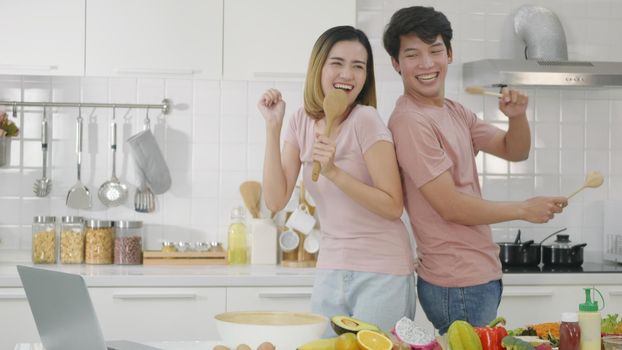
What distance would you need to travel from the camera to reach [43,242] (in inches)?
161

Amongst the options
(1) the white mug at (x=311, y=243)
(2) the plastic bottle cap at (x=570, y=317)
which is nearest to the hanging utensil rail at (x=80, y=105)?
(1) the white mug at (x=311, y=243)

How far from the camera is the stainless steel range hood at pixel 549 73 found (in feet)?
13.6

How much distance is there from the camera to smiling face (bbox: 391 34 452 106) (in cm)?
272

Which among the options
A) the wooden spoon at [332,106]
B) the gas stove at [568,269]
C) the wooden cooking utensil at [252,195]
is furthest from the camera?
the wooden cooking utensil at [252,195]

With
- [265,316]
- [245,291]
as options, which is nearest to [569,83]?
A: [245,291]

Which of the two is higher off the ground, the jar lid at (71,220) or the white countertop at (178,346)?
the jar lid at (71,220)

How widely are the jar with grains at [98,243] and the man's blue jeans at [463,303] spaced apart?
6.03 feet

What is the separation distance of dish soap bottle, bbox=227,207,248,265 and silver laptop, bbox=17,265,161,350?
2.14 m

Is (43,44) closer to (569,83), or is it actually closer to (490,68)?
(490,68)

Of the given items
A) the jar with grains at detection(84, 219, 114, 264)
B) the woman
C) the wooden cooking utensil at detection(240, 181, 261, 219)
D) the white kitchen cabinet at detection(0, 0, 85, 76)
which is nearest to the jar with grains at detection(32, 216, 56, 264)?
the jar with grains at detection(84, 219, 114, 264)

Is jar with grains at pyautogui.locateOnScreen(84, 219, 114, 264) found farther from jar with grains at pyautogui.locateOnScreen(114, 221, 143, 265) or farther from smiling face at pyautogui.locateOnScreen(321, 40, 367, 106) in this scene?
smiling face at pyautogui.locateOnScreen(321, 40, 367, 106)

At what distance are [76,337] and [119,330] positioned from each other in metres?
1.81

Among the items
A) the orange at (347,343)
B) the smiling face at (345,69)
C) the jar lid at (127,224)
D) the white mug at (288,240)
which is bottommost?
the orange at (347,343)

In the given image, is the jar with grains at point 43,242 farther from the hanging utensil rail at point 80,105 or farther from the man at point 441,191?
the man at point 441,191
